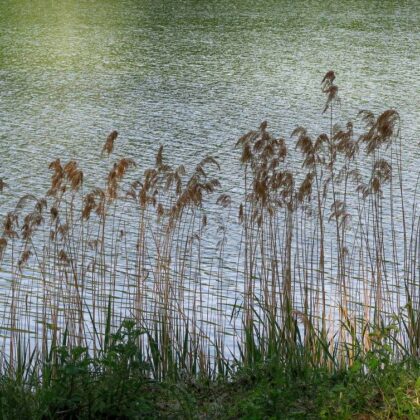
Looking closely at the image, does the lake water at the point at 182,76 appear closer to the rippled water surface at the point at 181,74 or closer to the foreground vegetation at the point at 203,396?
the rippled water surface at the point at 181,74

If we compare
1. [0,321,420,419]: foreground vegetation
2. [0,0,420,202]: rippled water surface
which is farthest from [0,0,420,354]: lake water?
[0,321,420,419]: foreground vegetation

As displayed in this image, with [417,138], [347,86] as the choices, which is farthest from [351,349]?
[347,86]

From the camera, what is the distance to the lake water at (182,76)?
1376 cm

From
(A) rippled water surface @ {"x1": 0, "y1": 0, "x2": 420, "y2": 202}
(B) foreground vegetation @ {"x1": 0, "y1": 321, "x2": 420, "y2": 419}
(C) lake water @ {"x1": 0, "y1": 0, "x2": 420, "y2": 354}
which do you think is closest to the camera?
(B) foreground vegetation @ {"x1": 0, "y1": 321, "x2": 420, "y2": 419}

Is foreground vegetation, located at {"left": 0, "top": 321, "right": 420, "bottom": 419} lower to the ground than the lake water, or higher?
lower

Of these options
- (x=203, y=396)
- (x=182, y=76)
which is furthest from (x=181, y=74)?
(x=203, y=396)

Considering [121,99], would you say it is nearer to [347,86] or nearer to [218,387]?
[347,86]

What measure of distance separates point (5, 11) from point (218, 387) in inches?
1015

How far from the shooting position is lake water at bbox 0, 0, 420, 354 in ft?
45.1

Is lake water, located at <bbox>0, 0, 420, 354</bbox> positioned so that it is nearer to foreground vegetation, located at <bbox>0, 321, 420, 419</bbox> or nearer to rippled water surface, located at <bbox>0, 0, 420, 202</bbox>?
rippled water surface, located at <bbox>0, 0, 420, 202</bbox>

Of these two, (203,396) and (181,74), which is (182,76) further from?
(203,396)

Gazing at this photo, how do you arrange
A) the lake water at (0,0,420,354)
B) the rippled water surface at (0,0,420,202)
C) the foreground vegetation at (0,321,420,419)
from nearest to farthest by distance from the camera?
the foreground vegetation at (0,321,420,419) < the lake water at (0,0,420,354) < the rippled water surface at (0,0,420,202)

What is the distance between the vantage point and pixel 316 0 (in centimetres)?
3272

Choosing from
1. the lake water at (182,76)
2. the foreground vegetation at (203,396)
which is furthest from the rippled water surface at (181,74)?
the foreground vegetation at (203,396)
